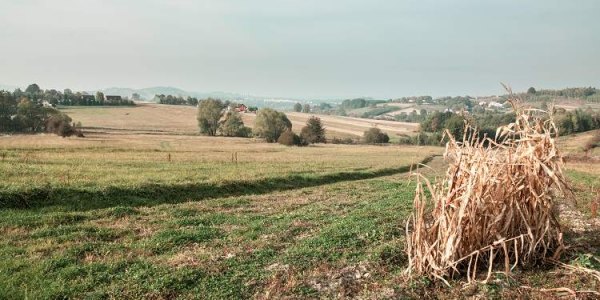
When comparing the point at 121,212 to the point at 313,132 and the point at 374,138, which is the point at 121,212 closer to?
the point at 313,132

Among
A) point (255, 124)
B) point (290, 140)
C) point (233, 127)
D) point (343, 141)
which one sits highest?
point (255, 124)

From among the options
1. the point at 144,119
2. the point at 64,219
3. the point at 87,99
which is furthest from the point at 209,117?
the point at 64,219

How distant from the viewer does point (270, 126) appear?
99.8m

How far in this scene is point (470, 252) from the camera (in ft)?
28.9

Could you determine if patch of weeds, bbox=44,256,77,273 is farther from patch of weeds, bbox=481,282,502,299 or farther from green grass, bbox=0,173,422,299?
patch of weeds, bbox=481,282,502,299

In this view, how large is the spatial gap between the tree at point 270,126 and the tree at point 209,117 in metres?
13.6

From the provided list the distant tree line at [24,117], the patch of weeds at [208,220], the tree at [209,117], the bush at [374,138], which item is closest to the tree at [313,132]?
the bush at [374,138]

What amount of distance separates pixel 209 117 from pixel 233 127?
6.67 metres

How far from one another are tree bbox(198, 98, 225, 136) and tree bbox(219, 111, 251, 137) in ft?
5.78

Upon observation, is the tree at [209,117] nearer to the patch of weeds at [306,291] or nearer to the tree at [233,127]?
the tree at [233,127]

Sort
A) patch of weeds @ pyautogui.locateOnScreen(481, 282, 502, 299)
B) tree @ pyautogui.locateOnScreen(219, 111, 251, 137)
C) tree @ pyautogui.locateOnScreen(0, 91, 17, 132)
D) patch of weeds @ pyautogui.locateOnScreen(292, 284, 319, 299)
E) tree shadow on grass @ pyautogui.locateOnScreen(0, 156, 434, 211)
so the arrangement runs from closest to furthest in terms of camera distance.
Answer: patch of weeds @ pyautogui.locateOnScreen(481, 282, 502, 299) → patch of weeds @ pyautogui.locateOnScreen(292, 284, 319, 299) → tree shadow on grass @ pyautogui.locateOnScreen(0, 156, 434, 211) → tree @ pyautogui.locateOnScreen(0, 91, 17, 132) → tree @ pyautogui.locateOnScreen(219, 111, 251, 137)

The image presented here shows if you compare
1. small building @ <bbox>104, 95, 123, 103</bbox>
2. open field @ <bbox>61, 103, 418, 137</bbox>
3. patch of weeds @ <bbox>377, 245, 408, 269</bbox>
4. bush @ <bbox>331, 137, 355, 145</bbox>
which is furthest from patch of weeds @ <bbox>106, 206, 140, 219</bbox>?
small building @ <bbox>104, 95, 123, 103</bbox>

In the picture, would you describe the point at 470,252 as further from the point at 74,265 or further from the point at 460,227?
the point at 74,265

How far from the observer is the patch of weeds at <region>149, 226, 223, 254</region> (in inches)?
469
